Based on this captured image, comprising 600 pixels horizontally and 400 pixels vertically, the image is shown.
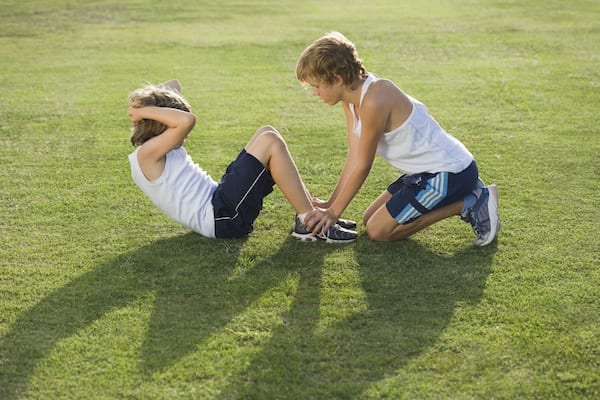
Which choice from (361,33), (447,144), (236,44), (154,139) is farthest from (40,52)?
(447,144)

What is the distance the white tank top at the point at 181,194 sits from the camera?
3.97 meters

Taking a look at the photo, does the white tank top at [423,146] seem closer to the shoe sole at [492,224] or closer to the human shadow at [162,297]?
the shoe sole at [492,224]

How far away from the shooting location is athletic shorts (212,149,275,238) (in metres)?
3.97

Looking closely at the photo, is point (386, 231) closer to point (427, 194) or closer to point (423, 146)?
point (427, 194)

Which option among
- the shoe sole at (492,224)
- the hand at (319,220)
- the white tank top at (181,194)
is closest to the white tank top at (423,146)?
the shoe sole at (492,224)

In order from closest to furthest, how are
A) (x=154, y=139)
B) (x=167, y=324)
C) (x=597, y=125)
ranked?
1. (x=167, y=324)
2. (x=154, y=139)
3. (x=597, y=125)

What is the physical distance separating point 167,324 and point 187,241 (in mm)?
895

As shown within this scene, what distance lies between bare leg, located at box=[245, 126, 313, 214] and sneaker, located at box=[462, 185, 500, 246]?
0.84 metres

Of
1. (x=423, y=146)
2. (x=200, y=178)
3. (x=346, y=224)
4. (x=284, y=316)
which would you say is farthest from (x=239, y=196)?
(x=423, y=146)

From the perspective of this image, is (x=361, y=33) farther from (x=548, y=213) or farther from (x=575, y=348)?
(x=575, y=348)

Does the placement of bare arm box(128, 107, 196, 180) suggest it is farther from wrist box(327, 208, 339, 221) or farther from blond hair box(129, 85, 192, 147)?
wrist box(327, 208, 339, 221)

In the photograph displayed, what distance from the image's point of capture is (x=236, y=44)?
31.5 ft

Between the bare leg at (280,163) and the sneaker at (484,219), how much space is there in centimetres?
84

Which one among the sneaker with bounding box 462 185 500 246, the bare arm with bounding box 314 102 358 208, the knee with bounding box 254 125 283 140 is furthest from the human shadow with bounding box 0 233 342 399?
the sneaker with bounding box 462 185 500 246
